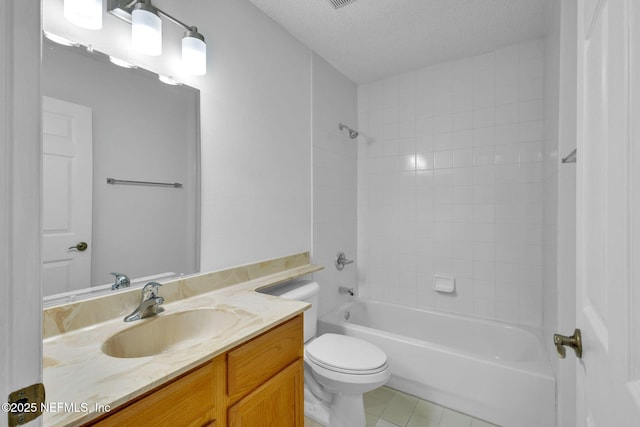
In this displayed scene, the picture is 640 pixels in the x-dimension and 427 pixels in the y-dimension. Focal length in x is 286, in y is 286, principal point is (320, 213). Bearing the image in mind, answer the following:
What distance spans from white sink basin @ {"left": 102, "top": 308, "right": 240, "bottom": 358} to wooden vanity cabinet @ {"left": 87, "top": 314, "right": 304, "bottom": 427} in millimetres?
128

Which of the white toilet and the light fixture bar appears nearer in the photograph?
the light fixture bar

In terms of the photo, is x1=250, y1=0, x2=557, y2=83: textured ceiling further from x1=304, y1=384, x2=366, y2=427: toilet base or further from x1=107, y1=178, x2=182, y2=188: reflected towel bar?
x1=304, y1=384, x2=366, y2=427: toilet base

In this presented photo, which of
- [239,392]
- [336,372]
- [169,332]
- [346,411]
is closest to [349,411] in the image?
[346,411]

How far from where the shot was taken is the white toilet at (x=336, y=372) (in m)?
1.44

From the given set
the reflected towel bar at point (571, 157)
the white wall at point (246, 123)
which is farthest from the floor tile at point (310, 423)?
the reflected towel bar at point (571, 157)

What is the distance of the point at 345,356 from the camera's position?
155 cm

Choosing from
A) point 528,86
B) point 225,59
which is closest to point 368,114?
point 528,86

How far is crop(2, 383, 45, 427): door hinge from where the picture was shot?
0.37 m

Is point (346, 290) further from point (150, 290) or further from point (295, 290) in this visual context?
→ point (150, 290)

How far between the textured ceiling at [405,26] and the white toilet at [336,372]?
1704 mm

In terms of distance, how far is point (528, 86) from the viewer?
2.11 meters

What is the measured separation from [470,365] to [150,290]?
5.73 ft

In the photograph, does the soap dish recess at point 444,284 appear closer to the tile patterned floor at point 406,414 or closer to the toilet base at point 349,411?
the tile patterned floor at point 406,414

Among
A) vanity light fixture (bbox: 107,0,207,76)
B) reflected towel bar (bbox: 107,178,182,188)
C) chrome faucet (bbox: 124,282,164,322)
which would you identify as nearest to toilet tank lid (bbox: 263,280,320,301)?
chrome faucet (bbox: 124,282,164,322)
